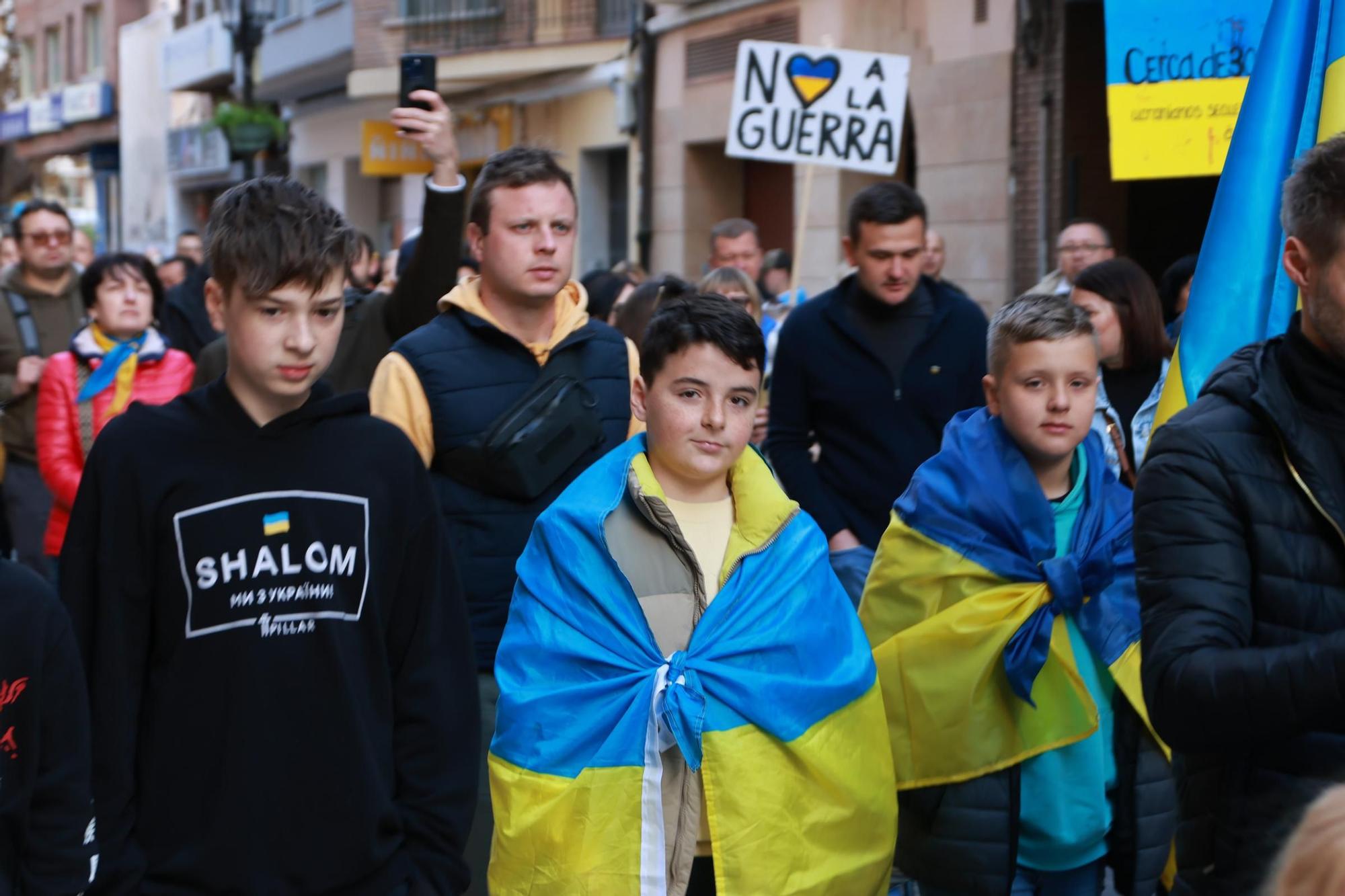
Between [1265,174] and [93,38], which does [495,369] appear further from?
[93,38]

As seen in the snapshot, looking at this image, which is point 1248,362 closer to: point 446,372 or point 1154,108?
point 446,372

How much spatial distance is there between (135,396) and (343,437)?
4552mm

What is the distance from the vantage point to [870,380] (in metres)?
5.93

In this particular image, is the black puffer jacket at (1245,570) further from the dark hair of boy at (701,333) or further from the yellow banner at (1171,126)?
the yellow banner at (1171,126)

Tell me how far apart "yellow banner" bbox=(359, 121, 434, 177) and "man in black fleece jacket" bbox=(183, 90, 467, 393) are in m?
18.0

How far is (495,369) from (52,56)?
55.0 m

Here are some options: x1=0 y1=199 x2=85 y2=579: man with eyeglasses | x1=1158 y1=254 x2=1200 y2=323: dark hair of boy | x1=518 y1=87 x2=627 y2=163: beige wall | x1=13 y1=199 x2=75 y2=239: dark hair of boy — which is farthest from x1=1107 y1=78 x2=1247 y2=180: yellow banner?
x1=518 y1=87 x2=627 y2=163: beige wall

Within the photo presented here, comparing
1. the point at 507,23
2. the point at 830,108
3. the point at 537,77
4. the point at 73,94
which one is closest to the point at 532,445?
the point at 830,108

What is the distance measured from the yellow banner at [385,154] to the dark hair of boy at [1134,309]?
18.0 m

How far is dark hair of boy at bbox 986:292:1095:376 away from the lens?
4461 millimetres

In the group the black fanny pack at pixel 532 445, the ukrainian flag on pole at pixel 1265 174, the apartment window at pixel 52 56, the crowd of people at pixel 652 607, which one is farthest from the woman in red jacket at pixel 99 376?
the apartment window at pixel 52 56

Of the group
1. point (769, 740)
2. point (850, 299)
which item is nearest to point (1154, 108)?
point (850, 299)

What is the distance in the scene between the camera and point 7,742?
8.93ft

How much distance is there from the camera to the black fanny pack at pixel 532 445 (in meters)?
4.47
